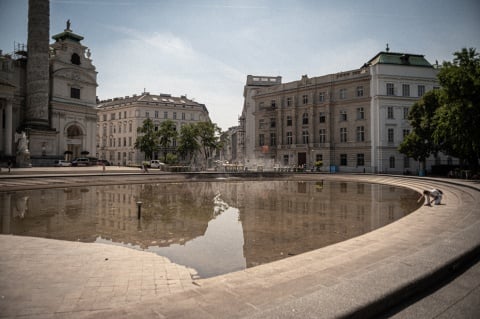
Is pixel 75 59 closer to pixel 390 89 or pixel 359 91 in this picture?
pixel 359 91

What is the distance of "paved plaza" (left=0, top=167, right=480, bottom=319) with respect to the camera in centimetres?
333

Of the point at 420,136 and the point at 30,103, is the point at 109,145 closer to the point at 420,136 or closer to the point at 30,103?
the point at 30,103

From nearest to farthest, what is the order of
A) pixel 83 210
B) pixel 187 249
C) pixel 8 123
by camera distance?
1. pixel 187 249
2. pixel 83 210
3. pixel 8 123

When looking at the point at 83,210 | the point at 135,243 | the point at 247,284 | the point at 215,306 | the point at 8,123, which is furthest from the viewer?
the point at 8,123

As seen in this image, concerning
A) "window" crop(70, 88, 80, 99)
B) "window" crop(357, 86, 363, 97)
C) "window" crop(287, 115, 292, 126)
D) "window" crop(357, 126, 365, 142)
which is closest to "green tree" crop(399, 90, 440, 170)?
"window" crop(357, 126, 365, 142)

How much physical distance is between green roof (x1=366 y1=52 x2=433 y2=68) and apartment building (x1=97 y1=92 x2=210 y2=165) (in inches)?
2021

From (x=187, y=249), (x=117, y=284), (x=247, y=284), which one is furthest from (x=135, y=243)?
(x=247, y=284)

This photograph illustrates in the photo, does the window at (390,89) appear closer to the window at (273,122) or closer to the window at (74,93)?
the window at (273,122)

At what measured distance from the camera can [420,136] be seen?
33969 mm

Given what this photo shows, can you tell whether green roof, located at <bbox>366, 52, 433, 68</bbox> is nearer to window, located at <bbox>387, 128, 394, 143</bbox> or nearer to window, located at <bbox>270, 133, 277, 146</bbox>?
window, located at <bbox>387, 128, 394, 143</bbox>

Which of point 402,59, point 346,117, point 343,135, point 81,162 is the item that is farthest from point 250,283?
point 81,162

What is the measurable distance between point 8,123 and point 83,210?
41.1m

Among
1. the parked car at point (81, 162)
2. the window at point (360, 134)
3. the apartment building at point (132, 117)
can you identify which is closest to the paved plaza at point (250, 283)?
the window at point (360, 134)

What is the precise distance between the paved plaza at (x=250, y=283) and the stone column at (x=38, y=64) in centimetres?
4928
